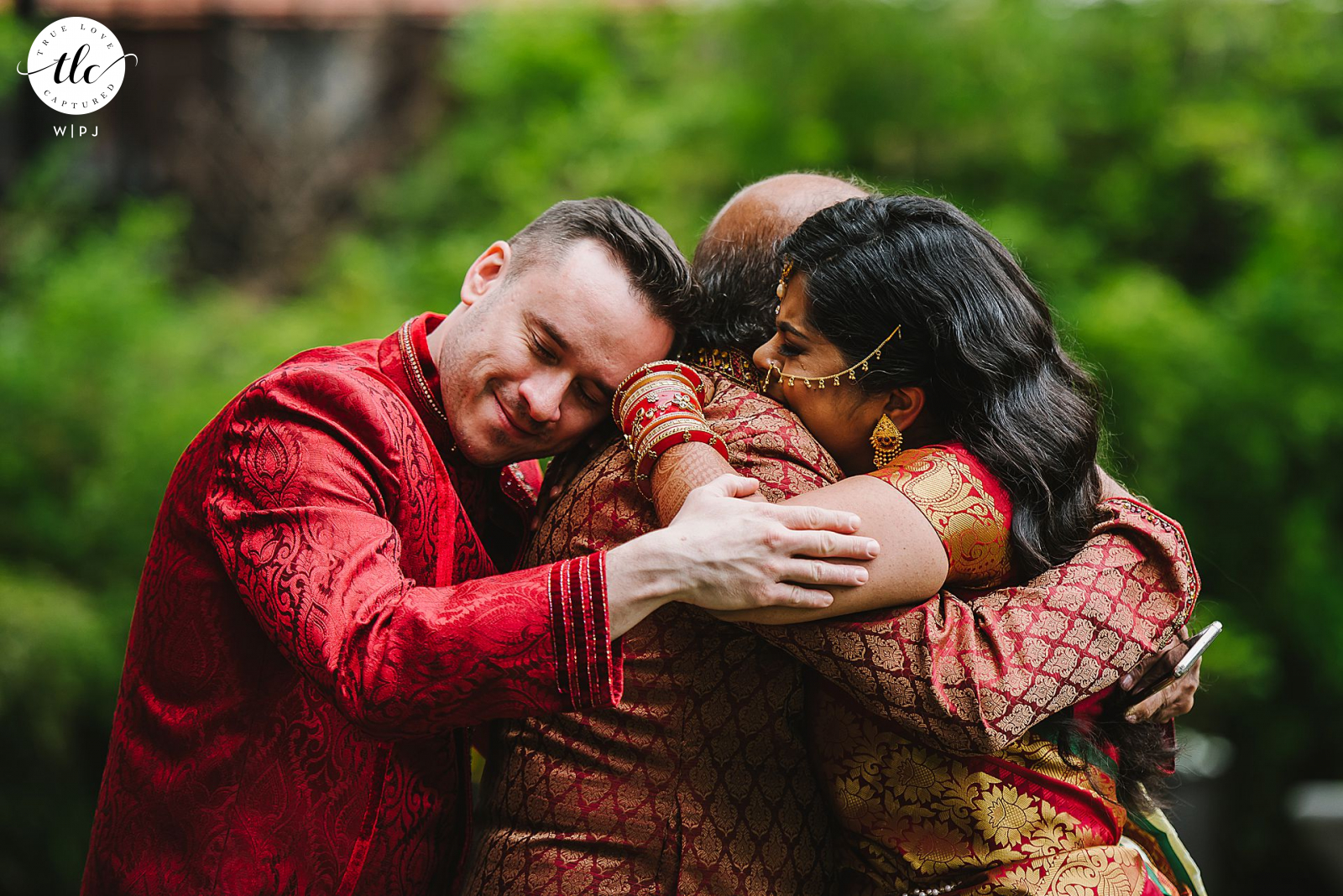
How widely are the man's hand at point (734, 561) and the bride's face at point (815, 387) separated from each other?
A: 0.34 meters

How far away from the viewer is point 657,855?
5.71 feet

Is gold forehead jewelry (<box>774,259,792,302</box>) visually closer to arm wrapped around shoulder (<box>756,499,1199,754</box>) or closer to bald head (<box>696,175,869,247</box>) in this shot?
bald head (<box>696,175,869,247</box>)

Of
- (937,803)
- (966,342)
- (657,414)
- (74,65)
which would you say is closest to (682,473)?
(657,414)

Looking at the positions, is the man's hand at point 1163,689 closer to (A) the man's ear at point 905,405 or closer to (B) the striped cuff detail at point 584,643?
(A) the man's ear at point 905,405

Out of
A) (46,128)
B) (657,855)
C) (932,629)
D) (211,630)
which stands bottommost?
(657,855)

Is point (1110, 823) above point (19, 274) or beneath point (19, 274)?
beneath

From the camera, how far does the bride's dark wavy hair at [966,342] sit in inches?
69.8

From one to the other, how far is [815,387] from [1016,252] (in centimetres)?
360

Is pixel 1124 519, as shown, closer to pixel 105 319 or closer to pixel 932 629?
pixel 932 629

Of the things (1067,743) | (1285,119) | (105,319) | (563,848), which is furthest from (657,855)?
(1285,119)

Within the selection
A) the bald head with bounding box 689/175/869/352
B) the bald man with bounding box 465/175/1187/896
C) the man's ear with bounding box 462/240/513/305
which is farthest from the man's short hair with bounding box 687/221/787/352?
the man's ear with bounding box 462/240/513/305

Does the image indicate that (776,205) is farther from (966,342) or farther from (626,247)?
(966,342)

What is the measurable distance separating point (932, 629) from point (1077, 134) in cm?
510

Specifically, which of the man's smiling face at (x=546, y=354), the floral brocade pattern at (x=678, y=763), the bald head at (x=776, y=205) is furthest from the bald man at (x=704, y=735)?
the bald head at (x=776, y=205)
